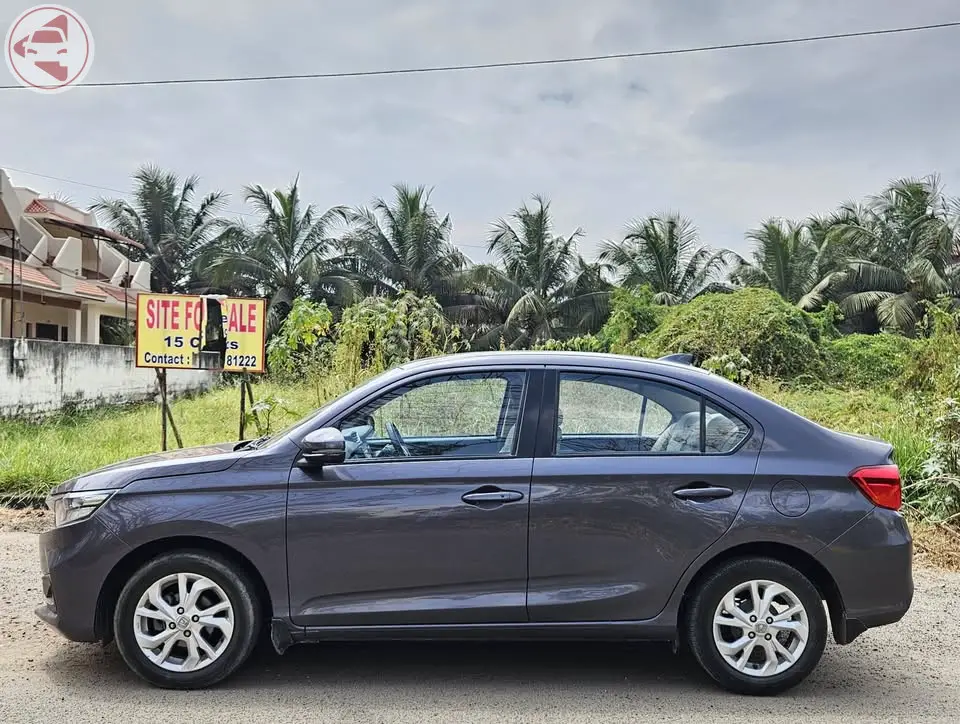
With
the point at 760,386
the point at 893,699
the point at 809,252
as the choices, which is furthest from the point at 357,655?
the point at 809,252

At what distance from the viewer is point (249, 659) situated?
14.9 feet

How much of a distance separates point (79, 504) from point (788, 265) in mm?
31440

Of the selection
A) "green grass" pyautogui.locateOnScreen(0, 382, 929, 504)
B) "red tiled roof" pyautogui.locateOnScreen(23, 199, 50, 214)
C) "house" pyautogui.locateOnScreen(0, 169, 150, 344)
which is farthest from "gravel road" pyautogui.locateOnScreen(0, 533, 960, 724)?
"red tiled roof" pyautogui.locateOnScreen(23, 199, 50, 214)

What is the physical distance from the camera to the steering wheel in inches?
169

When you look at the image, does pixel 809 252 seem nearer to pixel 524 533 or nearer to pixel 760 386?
pixel 760 386

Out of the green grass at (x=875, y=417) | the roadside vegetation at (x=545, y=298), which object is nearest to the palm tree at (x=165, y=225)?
the roadside vegetation at (x=545, y=298)

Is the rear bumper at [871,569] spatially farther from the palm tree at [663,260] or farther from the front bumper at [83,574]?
the palm tree at [663,260]

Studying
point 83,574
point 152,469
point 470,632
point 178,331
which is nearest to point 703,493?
point 470,632

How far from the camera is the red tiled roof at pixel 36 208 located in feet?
81.9

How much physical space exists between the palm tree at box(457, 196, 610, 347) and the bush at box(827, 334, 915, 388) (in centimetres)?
1232

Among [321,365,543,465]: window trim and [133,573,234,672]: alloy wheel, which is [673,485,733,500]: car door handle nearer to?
[321,365,543,465]: window trim

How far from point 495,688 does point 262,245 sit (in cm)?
2932

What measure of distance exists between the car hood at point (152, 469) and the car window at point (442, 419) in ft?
2.07

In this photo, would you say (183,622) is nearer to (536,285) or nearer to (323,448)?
(323,448)
